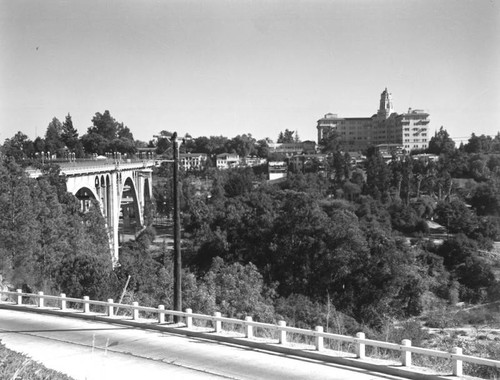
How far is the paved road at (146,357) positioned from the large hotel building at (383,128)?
126216mm

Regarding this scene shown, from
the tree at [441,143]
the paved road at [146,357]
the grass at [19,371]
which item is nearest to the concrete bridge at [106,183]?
the paved road at [146,357]

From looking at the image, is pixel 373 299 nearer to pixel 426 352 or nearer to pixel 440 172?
pixel 426 352

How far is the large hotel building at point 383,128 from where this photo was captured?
449ft

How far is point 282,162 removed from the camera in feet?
433

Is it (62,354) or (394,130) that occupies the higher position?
(394,130)

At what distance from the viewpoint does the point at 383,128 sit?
480ft

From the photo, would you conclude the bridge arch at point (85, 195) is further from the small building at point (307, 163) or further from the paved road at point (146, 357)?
the small building at point (307, 163)

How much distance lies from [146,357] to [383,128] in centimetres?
13879

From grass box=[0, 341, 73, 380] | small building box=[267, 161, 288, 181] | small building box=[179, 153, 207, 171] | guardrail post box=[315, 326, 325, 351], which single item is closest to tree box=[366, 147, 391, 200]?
small building box=[267, 161, 288, 181]

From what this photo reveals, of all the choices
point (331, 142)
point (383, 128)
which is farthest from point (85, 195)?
point (383, 128)

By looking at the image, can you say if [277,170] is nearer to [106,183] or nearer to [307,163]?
[307,163]

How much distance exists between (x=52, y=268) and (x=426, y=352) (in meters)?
23.4

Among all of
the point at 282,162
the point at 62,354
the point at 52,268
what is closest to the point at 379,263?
the point at 52,268

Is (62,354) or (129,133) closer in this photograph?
(62,354)
